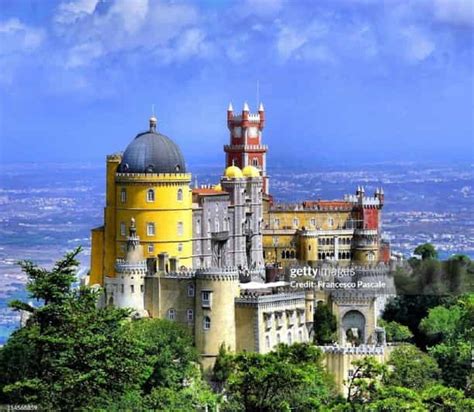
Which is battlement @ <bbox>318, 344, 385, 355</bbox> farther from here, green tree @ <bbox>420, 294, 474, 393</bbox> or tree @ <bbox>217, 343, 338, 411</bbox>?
tree @ <bbox>217, 343, 338, 411</bbox>

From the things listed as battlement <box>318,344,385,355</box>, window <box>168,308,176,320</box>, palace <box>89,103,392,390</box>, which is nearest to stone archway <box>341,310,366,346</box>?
palace <box>89,103,392,390</box>

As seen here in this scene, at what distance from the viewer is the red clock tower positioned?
103500 mm

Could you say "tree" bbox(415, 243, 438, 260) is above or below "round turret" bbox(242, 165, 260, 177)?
below

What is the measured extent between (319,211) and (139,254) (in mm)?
23646

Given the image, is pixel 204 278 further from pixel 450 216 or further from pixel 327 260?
pixel 450 216

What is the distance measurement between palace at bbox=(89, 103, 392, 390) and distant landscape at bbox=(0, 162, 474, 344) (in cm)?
1300

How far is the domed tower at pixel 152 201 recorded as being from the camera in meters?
80.4

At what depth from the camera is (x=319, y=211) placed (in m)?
98.6

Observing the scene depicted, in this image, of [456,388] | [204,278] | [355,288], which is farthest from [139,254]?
[456,388]

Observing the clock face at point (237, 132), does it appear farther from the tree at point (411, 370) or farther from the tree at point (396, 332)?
the tree at point (411, 370)

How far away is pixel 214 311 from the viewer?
73625mm

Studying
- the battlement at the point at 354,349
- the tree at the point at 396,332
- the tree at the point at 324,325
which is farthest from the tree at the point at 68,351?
the tree at the point at 396,332

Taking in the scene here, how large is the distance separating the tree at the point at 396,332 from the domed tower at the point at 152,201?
11.1 m

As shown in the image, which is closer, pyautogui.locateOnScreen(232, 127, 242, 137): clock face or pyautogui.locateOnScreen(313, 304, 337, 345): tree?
pyautogui.locateOnScreen(313, 304, 337, 345): tree
